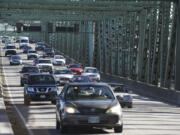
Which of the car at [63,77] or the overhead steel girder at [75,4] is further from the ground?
the overhead steel girder at [75,4]

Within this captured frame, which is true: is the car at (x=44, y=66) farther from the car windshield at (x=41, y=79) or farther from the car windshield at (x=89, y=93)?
the car windshield at (x=89, y=93)

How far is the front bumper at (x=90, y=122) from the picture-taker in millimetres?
17453

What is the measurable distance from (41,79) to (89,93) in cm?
1511

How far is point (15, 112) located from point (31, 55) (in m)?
88.2

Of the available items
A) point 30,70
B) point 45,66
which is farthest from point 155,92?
point 45,66

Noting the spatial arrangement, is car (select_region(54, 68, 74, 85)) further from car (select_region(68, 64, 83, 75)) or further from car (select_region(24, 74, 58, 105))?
car (select_region(24, 74, 58, 105))

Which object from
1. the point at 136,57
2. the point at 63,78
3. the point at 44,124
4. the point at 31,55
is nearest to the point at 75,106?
the point at 44,124

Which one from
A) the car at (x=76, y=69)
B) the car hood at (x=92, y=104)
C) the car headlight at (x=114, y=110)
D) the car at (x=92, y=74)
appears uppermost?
the car hood at (x=92, y=104)

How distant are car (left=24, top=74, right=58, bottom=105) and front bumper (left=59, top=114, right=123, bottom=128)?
14.1 metres

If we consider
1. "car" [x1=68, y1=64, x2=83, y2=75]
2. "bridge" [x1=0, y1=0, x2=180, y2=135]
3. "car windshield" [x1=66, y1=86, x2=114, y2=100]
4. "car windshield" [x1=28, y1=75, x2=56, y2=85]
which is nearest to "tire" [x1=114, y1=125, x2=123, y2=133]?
"bridge" [x1=0, y1=0, x2=180, y2=135]

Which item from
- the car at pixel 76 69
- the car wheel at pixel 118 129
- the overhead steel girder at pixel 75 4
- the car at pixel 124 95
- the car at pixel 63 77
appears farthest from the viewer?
the car at pixel 76 69

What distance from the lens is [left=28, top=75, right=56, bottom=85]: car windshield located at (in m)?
33.2

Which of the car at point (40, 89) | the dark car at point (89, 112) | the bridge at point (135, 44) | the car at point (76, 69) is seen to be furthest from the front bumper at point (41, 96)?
the car at point (76, 69)

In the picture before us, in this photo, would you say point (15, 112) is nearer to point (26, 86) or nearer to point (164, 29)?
point (26, 86)
